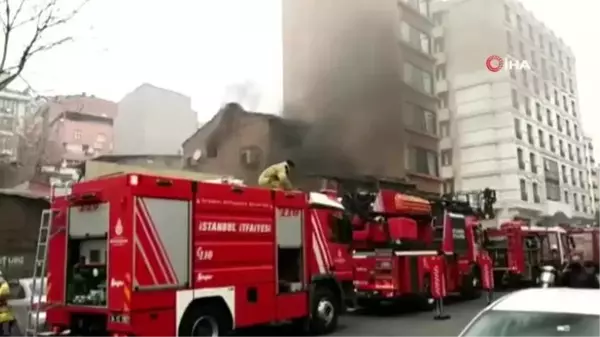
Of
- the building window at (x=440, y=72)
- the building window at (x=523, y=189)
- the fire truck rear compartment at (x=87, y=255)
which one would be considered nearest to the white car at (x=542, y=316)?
the fire truck rear compartment at (x=87, y=255)

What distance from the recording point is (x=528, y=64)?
29.2 m

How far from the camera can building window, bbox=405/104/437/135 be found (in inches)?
954

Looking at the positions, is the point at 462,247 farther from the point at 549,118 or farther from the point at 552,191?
the point at 552,191

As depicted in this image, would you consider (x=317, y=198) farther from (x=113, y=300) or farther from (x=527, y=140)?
(x=527, y=140)

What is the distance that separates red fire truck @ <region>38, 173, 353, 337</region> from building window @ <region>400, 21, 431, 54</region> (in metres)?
16.1

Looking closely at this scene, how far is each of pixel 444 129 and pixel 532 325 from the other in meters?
27.1

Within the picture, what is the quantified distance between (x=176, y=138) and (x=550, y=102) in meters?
20.5

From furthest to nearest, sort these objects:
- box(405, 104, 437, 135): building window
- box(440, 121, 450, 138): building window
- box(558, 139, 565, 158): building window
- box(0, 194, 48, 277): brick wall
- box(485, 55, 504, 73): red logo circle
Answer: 1. box(558, 139, 565, 158): building window
2. box(440, 121, 450, 138): building window
3. box(485, 55, 504, 73): red logo circle
4. box(405, 104, 437, 135): building window
5. box(0, 194, 48, 277): brick wall

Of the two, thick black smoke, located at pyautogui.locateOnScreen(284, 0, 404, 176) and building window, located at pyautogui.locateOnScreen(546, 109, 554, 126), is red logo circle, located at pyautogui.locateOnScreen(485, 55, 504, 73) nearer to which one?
thick black smoke, located at pyautogui.locateOnScreen(284, 0, 404, 176)

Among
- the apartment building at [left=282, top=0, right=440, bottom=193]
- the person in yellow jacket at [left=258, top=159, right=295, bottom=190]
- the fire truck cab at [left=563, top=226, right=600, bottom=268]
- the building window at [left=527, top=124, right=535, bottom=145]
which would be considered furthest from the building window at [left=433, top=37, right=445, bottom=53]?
the person in yellow jacket at [left=258, top=159, right=295, bottom=190]

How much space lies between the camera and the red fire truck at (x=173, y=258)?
6.72 metres

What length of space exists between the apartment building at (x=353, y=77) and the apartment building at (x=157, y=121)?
939cm

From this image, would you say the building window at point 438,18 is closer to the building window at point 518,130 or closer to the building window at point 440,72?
the building window at point 440,72

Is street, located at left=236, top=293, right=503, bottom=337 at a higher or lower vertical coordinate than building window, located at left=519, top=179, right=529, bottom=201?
lower
